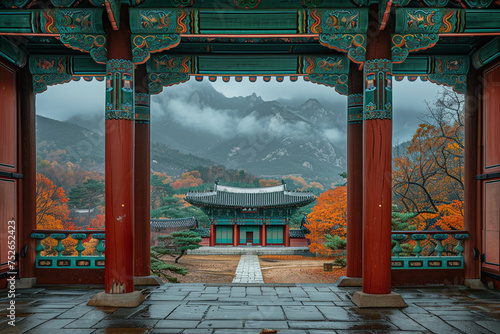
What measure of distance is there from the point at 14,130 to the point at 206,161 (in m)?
78.0

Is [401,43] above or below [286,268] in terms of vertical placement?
above

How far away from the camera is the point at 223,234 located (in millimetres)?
32625

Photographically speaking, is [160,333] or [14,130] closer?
[160,333]

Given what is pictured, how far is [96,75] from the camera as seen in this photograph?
772 cm

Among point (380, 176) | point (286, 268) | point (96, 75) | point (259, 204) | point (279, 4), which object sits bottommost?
point (286, 268)

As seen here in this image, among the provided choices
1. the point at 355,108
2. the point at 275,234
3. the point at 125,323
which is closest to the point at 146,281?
the point at 125,323

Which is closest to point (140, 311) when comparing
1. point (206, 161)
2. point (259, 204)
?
point (259, 204)

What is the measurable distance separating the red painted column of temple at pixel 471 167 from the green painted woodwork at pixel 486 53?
8.3 inches

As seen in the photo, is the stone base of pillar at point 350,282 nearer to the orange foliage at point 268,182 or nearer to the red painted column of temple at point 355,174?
the red painted column of temple at point 355,174

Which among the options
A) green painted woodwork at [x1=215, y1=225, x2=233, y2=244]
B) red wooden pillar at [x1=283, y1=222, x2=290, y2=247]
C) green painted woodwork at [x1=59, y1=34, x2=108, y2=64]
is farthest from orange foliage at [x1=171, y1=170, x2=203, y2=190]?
green painted woodwork at [x1=59, y1=34, x2=108, y2=64]

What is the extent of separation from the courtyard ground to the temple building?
339 cm

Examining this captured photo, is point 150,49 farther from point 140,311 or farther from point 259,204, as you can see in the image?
point 259,204

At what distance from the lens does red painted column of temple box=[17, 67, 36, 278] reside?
729 centimetres

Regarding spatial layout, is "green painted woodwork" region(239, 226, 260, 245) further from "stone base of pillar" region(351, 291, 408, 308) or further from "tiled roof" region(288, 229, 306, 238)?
"stone base of pillar" region(351, 291, 408, 308)
